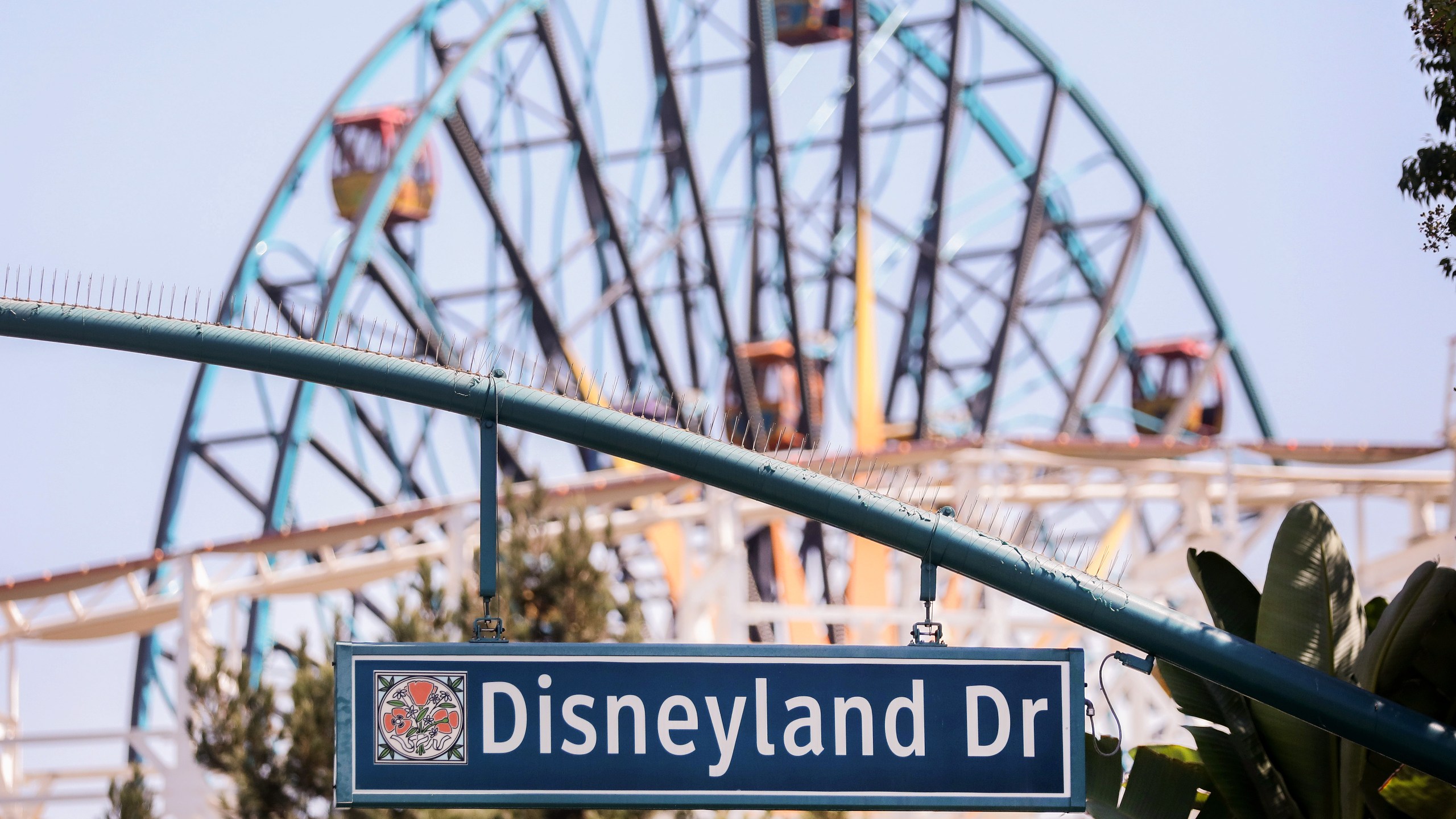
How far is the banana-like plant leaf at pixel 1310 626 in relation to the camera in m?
7.07

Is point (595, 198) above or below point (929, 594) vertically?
above

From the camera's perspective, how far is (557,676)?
4.30 metres

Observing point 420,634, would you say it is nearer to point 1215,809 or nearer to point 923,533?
point 1215,809

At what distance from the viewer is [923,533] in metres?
4.23

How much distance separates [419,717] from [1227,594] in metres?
4.19

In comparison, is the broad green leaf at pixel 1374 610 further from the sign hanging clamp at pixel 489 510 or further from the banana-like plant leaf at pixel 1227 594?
the sign hanging clamp at pixel 489 510

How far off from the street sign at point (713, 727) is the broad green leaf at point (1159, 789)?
10.8 ft

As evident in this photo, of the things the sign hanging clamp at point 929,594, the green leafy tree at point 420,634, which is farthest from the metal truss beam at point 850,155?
the sign hanging clamp at point 929,594

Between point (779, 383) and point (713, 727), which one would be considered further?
point (779, 383)

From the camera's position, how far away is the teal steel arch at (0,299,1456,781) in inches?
165

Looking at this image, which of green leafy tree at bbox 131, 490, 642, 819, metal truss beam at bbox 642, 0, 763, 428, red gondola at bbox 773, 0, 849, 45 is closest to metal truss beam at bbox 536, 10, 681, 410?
metal truss beam at bbox 642, 0, 763, 428

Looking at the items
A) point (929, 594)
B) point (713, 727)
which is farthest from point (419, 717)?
point (929, 594)

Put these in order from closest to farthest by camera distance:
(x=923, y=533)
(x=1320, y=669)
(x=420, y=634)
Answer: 1. (x=923, y=533)
2. (x=1320, y=669)
3. (x=420, y=634)

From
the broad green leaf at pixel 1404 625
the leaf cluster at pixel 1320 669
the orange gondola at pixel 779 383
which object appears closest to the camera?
the broad green leaf at pixel 1404 625
